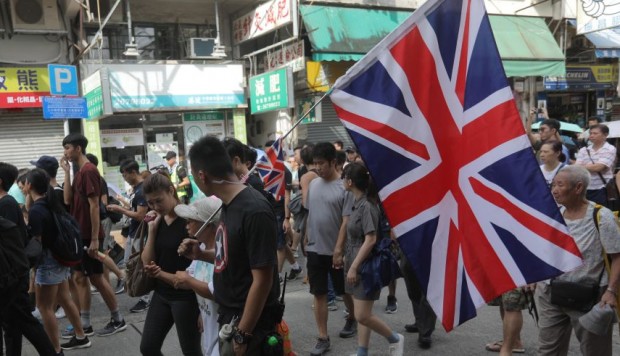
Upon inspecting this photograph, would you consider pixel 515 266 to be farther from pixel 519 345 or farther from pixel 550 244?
pixel 519 345

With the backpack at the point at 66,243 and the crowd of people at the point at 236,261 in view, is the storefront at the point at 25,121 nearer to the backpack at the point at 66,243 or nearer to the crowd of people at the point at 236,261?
the crowd of people at the point at 236,261

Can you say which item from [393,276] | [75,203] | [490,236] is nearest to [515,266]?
[490,236]

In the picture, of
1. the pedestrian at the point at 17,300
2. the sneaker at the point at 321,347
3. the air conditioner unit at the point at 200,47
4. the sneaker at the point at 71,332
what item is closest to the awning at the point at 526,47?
the air conditioner unit at the point at 200,47

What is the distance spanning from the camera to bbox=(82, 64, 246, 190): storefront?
12.5m

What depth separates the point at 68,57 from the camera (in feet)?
41.2

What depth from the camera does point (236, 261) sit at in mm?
2516

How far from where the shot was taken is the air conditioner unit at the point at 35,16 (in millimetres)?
11704

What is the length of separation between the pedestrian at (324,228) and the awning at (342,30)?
28.3ft

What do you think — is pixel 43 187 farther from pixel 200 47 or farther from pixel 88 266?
pixel 200 47

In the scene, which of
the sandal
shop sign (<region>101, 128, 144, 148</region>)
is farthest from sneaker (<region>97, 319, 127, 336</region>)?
shop sign (<region>101, 128, 144, 148</region>)

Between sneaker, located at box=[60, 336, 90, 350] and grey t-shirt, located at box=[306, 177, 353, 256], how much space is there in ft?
7.59

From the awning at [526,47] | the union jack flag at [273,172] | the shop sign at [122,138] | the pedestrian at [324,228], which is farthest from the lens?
the awning at [526,47]

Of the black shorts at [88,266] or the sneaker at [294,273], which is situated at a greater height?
the black shorts at [88,266]

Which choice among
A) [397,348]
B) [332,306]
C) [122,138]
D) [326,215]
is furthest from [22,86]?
[397,348]
